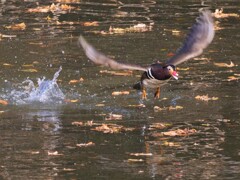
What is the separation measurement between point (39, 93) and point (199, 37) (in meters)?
2.36

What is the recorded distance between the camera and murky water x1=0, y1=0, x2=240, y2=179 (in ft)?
29.6

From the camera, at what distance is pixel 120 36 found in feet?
52.4

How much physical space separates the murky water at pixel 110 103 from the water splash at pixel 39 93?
1cm

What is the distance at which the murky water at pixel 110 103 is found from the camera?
9.03 metres

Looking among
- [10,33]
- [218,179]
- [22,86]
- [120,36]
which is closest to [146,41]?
[120,36]

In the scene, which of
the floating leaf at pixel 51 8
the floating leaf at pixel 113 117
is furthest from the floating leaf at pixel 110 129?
the floating leaf at pixel 51 8

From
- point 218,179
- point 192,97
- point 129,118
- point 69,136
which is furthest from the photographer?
point 192,97

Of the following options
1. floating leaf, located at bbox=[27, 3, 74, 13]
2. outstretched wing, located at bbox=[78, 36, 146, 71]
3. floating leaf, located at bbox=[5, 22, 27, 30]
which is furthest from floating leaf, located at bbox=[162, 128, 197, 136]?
floating leaf, located at bbox=[27, 3, 74, 13]

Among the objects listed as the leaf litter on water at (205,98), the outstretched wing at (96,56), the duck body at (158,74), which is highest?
the outstretched wing at (96,56)

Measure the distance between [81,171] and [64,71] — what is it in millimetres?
4795

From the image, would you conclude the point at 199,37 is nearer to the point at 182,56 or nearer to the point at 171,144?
the point at 182,56

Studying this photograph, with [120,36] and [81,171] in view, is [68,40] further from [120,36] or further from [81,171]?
[81,171]

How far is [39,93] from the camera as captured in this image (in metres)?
12.1

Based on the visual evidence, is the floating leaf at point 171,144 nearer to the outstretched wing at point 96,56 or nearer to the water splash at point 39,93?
the outstretched wing at point 96,56
